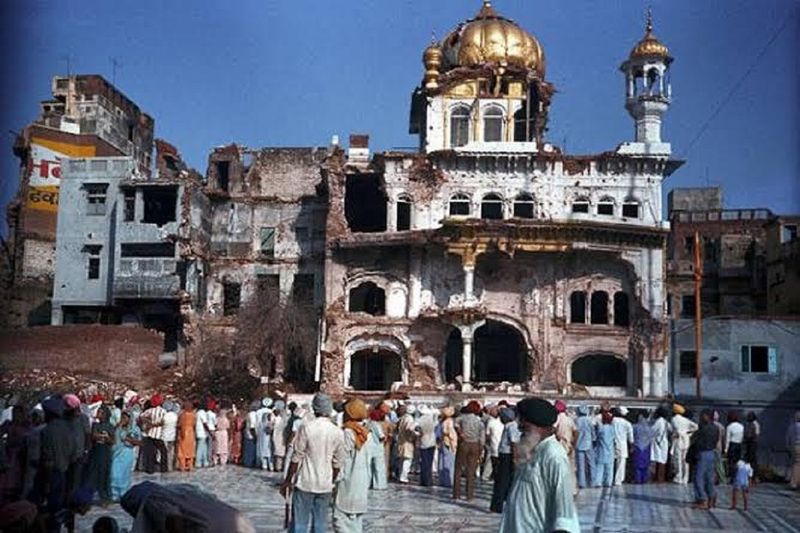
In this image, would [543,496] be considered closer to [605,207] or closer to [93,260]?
[605,207]

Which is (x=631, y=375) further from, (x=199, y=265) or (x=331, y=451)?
(x=331, y=451)

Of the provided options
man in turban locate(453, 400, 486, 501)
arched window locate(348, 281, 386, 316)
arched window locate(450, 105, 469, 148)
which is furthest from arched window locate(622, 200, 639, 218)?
man in turban locate(453, 400, 486, 501)

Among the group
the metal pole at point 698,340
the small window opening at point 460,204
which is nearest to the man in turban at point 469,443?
the metal pole at point 698,340

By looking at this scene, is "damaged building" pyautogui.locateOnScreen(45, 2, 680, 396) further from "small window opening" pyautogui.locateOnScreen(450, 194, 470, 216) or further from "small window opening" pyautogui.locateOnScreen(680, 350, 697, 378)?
"small window opening" pyautogui.locateOnScreen(680, 350, 697, 378)

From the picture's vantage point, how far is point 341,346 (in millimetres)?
39375

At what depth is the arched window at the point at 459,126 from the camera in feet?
139

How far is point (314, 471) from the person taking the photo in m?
9.99

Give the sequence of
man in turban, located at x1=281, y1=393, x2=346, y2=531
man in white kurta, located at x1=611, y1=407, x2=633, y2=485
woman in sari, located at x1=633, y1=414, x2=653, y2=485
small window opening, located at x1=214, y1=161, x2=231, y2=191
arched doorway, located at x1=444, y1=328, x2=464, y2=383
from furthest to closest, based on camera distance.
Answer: small window opening, located at x1=214, y1=161, x2=231, y2=191 → arched doorway, located at x1=444, y1=328, x2=464, y2=383 → woman in sari, located at x1=633, y1=414, x2=653, y2=485 → man in white kurta, located at x1=611, y1=407, x2=633, y2=485 → man in turban, located at x1=281, y1=393, x2=346, y2=531

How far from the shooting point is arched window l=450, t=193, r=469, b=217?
40.3 metres

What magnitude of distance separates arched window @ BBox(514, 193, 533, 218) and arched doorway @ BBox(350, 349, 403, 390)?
788 cm

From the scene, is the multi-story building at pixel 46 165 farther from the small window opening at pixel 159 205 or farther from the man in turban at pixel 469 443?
the man in turban at pixel 469 443

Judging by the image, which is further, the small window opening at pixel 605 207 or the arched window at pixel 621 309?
the small window opening at pixel 605 207

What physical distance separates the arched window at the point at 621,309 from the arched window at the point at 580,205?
3641 mm

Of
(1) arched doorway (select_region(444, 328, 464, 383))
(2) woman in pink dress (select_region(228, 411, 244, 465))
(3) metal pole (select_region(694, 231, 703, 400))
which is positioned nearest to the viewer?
(2) woman in pink dress (select_region(228, 411, 244, 465))
